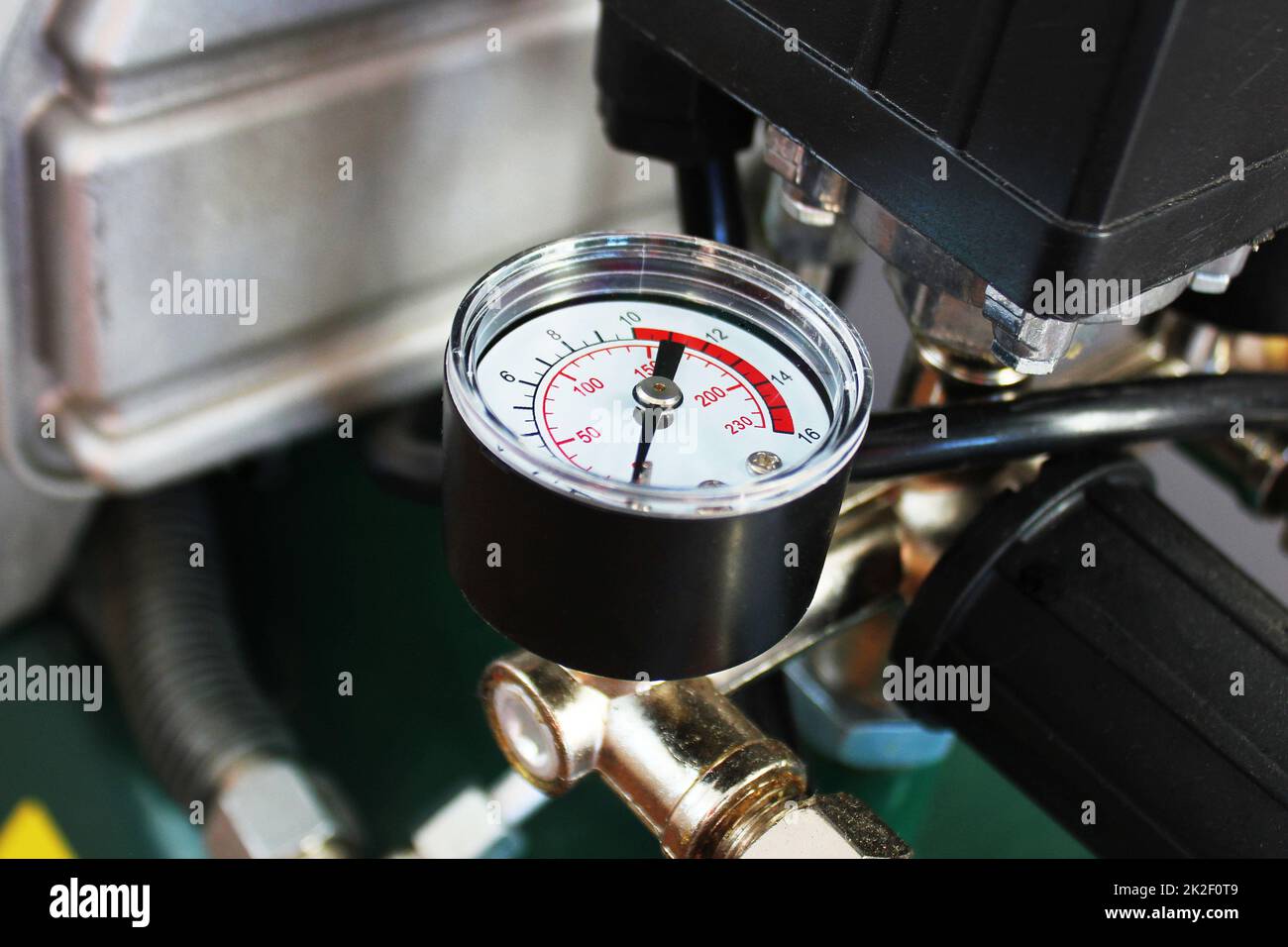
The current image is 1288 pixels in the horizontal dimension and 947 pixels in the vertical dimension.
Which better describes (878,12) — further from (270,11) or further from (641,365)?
(270,11)

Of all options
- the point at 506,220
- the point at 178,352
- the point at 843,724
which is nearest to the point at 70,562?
the point at 178,352

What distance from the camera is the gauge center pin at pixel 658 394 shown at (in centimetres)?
53

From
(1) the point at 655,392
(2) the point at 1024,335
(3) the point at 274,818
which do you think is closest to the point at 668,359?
(1) the point at 655,392

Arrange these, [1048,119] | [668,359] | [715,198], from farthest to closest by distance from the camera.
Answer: [715,198] → [668,359] → [1048,119]

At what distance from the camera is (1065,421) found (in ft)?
2.00

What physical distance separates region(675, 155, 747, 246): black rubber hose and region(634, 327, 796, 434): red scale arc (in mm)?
144

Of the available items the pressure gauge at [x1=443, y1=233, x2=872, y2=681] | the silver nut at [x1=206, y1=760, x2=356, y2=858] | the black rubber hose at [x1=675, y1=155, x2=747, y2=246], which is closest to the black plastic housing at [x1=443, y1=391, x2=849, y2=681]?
the pressure gauge at [x1=443, y1=233, x2=872, y2=681]

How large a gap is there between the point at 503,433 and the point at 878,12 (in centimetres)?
19

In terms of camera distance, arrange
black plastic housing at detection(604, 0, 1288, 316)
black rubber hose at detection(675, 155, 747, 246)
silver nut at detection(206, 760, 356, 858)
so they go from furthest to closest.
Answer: silver nut at detection(206, 760, 356, 858) → black rubber hose at detection(675, 155, 747, 246) → black plastic housing at detection(604, 0, 1288, 316)

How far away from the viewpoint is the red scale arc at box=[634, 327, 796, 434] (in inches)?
21.8

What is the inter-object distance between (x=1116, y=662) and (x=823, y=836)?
151mm

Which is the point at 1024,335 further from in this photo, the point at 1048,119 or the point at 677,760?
the point at 677,760

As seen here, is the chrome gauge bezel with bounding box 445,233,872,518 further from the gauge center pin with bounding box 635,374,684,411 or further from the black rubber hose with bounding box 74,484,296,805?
the black rubber hose with bounding box 74,484,296,805

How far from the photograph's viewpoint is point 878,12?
0.50 metres
